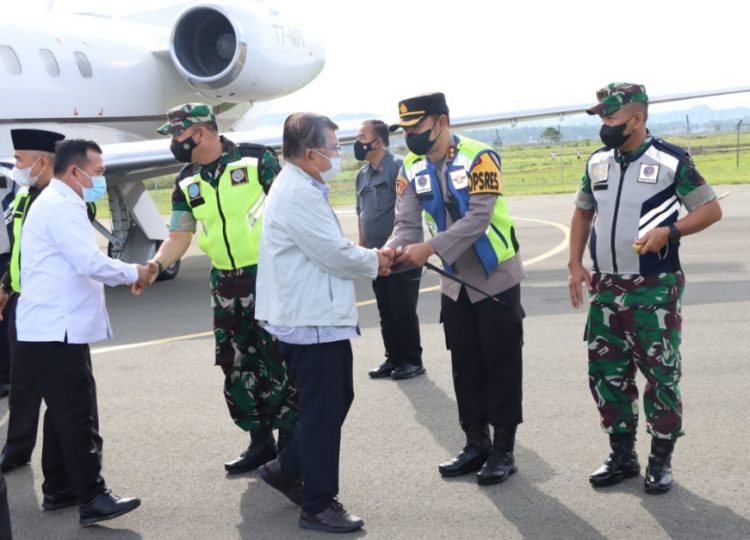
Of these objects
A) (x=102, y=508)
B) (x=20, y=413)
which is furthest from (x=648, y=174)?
(x=20, y=413)

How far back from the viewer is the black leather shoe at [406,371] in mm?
7664

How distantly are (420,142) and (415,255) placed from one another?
0.60m

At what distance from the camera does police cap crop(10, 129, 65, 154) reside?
18.2ft

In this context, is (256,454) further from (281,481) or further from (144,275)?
(144,275)

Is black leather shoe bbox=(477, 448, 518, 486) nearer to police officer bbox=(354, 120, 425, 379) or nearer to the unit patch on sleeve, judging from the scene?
the unit patch on sleeve

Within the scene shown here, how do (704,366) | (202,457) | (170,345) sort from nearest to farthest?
(202,457)
(704,366)
(170,345)

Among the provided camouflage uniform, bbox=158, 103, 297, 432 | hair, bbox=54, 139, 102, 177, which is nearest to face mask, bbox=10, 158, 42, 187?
hair, bbox=54, 139, 102, 177

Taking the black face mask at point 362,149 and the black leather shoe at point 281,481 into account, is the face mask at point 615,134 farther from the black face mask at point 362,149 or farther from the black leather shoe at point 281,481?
the black face mask at point 362,149

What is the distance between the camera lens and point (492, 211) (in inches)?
204

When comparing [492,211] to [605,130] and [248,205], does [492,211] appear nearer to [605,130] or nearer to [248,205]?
[605,130]

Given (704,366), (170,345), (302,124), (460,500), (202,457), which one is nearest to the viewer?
(302,124)

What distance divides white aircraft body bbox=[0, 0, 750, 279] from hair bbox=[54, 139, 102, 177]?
23.9ft

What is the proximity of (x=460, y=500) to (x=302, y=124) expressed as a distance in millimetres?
2019

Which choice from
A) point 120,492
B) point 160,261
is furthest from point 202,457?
point 160,261
